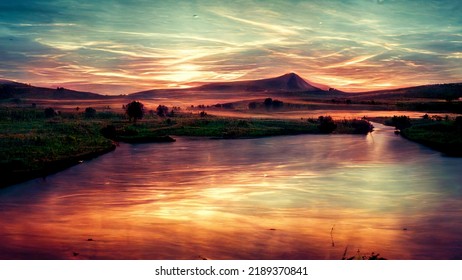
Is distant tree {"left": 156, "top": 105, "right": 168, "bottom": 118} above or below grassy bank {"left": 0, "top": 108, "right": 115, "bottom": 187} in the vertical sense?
above

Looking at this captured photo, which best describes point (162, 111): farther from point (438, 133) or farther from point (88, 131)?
point (438, 133)

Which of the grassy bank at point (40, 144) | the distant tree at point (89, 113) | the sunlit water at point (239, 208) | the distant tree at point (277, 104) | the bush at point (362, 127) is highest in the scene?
the distant tree at point (277, 104)

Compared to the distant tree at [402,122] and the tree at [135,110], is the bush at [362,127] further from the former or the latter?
the tree at [135,110]

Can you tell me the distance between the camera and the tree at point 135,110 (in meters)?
28.0

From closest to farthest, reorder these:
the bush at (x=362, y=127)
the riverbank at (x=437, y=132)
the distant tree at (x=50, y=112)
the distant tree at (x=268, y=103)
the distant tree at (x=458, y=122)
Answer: the distant tree at (x=458, y=122), the riverbank at (x=437, y=132), the distant tree at (x=50, y=112), the distant tree at (x=268, y=103), the bush at (x=362, y=127)

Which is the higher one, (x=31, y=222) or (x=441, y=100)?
(x=441, y=100)

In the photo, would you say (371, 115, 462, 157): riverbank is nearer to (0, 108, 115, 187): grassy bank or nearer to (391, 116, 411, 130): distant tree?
(391, 116, 411, 130): distant tree

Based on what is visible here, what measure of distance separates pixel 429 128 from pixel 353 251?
17.1 meters

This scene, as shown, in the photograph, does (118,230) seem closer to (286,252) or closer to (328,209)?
(286,252)

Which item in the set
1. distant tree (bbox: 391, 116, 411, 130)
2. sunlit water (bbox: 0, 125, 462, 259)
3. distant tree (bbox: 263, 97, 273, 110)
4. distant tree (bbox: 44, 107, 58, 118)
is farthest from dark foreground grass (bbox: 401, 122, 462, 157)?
distant tree (bbox: 44, 107, 58, 118)

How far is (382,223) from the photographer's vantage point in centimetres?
992

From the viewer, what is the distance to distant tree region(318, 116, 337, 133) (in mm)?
28453

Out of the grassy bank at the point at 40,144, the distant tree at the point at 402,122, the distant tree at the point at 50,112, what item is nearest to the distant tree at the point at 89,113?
the distant tree at the point at 50,112

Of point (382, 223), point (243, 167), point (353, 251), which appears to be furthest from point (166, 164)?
point (353, 251)
